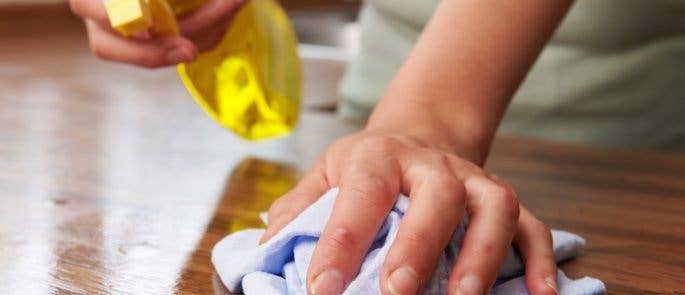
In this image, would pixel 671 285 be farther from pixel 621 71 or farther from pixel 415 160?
pixel 621 71

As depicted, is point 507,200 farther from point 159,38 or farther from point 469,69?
point 159,38

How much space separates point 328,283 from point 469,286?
7 centimetres

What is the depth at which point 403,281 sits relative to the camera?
439mm

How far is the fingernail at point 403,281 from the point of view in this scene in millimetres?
437

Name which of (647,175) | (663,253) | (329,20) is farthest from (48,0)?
(663,253)

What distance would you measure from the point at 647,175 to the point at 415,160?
0.34 meters

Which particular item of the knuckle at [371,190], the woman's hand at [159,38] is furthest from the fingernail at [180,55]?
the knuckle at [371,190]

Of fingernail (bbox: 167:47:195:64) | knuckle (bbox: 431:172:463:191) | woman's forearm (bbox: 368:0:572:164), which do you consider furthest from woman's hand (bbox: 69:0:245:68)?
knuckle (bbox: 431:172:463:191)

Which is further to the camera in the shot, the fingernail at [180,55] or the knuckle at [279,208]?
the fingernail at [180,55]

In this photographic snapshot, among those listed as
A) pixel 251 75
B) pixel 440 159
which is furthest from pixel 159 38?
pixel 440 159

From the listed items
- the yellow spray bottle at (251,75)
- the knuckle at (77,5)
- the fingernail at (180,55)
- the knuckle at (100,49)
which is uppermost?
the fingernail at (180,55)

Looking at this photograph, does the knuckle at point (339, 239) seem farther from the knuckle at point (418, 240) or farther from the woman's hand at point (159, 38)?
the woman's hand at point (159, 38)

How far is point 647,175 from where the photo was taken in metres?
0.80

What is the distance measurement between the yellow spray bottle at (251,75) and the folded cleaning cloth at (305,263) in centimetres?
31
